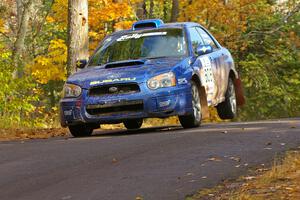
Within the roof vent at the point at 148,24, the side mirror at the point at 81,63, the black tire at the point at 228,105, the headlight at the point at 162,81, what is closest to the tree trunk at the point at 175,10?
the black tire at the point at 228,105

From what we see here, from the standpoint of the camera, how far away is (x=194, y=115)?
1157 centimetres

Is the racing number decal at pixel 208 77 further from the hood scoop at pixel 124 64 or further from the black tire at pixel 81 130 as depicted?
the black tire at pixel 81 130

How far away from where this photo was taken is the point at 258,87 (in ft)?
98.5

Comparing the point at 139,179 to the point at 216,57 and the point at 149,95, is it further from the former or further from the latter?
the point at 216,57

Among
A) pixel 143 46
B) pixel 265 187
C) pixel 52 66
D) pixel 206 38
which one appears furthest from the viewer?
pixel 52 66

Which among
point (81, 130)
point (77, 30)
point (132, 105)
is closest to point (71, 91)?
point (81, 130)

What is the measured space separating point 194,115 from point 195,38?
6.12 ft

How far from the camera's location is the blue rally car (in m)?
11.0

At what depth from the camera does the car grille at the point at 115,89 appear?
36.0 ft

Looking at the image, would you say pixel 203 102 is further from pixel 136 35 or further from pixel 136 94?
pixel 136 35

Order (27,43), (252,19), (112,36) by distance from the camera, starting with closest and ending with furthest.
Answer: (112,36)
(252,19)
(27,43)

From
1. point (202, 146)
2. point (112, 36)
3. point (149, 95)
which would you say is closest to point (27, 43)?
point (112, 36)

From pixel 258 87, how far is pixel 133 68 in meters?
19.4

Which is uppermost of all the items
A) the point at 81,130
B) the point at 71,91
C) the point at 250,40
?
the point at 250,40
